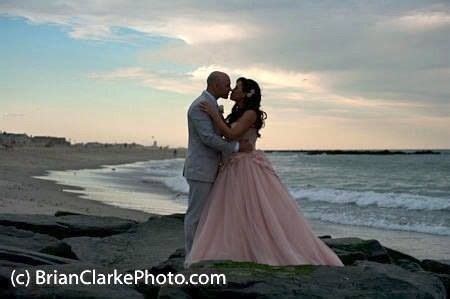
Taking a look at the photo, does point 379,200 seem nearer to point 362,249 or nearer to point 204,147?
point 362,249

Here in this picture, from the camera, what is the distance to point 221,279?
16.0 feet

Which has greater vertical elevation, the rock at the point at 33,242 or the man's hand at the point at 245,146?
the man's hand at the point at 245,146

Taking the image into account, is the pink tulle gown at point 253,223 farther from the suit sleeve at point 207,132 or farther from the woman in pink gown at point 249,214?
the suit sleeve at point 207,132

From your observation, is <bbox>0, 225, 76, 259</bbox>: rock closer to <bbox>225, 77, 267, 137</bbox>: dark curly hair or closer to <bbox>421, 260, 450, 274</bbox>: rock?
<bbox>225, 77, 267, 137</bbox>: dark curly hair

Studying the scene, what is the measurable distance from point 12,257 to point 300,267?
8.25 feet

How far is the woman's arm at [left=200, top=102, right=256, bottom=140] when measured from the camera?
6160mm

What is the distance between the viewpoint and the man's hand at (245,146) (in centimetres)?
636

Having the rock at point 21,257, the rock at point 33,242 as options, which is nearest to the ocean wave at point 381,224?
the rock at point 33,242

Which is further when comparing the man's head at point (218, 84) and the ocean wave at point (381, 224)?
the ocean wave at point (381, 224)

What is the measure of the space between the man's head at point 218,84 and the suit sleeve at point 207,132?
0.25 m

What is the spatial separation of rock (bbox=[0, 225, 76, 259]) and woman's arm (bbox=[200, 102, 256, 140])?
7.50ft

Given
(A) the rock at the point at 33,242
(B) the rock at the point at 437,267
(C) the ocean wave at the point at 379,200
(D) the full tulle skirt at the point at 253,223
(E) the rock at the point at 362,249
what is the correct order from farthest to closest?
(C) the ocean wave at the point at 379,200 → (B) the rock at the point at 437,267 → (E) the rock at the point at 362,249 → (A) the rock at the point at 33,242 → (D) the full tulle skirt at the point at 253,223

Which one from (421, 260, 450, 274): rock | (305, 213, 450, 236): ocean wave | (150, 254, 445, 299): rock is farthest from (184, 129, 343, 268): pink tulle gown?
(305, 213, 450, 236): ocean wave

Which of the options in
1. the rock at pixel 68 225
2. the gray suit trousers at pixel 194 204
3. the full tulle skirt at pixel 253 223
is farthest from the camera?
the rock at pixel 68 225
